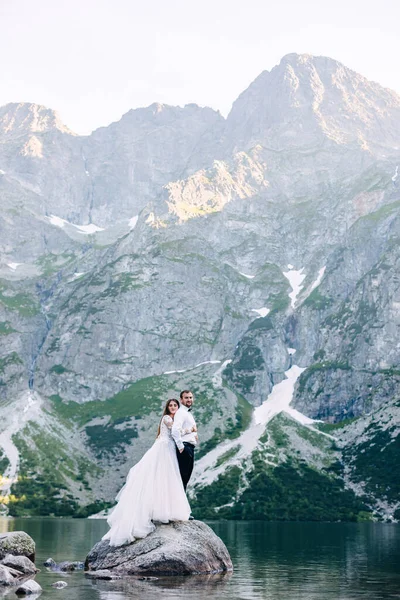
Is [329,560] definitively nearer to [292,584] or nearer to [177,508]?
[292,584]

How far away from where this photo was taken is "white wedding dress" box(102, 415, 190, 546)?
144 feet

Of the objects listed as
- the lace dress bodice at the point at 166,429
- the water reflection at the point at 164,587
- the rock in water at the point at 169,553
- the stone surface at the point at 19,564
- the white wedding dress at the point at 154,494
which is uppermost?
the lace dress bodice at the point at 166,429

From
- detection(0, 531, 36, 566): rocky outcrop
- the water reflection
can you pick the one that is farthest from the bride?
detection(0, 531, 36, 566): rocky outcrop

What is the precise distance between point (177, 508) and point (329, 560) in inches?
1322

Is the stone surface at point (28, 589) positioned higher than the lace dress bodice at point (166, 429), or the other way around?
the lace dress bodice at point (166, 429)

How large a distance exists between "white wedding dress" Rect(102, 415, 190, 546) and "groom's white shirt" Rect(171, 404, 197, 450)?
99 centimetres

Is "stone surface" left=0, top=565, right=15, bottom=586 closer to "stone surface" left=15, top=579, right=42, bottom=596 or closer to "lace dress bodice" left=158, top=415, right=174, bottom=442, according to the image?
"stone surface" left=15, top=579, right=42, bottom=596

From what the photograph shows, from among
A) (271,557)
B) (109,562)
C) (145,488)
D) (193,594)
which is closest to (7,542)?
(109,562)

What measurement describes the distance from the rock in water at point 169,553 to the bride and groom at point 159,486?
0.66 meters

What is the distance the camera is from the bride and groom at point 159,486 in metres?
43.9

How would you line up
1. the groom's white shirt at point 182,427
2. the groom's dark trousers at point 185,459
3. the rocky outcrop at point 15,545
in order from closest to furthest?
the groom's white shirt at point 182,427, the groom's dark trousers at point 185,459, the rocky outcrop at point 15,545

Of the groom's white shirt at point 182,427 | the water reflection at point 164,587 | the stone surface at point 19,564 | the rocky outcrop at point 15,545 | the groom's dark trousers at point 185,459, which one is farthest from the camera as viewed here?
the rocky outcrop at point 15,545

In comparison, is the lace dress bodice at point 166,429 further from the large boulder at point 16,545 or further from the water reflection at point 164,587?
the large boulder at point 16,545

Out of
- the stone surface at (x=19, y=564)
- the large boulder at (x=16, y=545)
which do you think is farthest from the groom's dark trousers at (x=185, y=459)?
the large boulder at (x=16, y=545)
